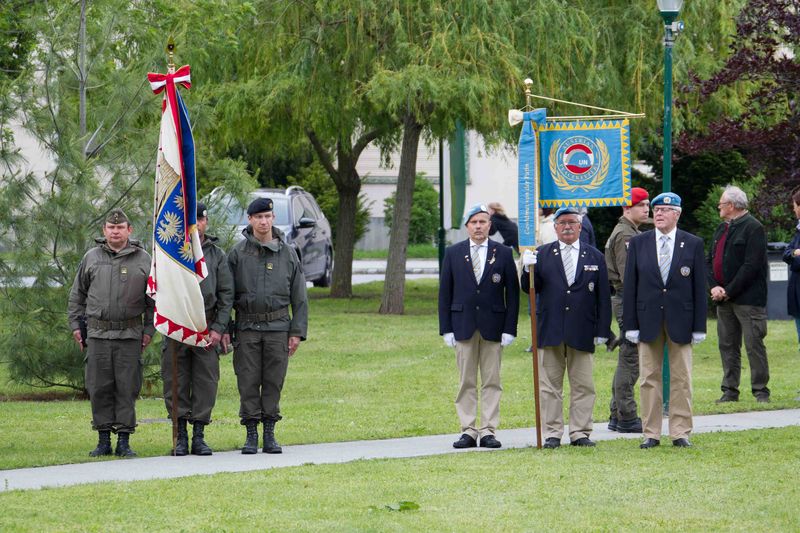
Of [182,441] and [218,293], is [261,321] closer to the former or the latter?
[218,293]

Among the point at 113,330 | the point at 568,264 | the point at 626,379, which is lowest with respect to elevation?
the point at 626,379

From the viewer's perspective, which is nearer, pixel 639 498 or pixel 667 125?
pixel 639 498

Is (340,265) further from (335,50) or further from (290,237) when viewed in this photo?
(335,50)

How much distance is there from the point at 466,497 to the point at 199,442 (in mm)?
3047

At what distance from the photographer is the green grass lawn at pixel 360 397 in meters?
12.0

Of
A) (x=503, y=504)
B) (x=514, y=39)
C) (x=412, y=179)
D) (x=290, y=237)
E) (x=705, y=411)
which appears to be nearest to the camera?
(x=503, y=504)

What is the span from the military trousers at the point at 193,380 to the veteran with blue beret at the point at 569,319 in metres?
2.62

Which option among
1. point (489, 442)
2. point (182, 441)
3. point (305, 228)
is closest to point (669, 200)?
point (489, 442)

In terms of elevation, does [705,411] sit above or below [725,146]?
below

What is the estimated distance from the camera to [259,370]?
11148mm

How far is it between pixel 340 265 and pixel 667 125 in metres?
15.6

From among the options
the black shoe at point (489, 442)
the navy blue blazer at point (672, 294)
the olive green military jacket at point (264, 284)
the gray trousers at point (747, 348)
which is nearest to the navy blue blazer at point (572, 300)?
the navy blue blazer at point (672, 294)

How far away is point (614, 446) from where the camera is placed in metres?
11.1

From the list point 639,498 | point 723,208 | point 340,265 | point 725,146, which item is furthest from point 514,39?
point 639,498
